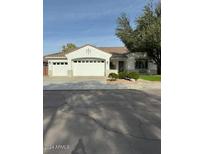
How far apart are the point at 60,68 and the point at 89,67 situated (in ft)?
14.0

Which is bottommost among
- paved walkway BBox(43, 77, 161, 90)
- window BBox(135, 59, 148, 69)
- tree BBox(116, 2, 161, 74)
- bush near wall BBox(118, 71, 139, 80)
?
paved walkway BBox(43, 77, 161, 90)

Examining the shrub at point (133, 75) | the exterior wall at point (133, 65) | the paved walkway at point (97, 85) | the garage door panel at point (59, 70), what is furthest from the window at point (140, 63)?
the paved walkway at point (97, 85)

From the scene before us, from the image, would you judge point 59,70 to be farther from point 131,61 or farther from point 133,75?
point 133,75

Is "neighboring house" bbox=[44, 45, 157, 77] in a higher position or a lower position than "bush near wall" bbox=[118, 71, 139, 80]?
higher

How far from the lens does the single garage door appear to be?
3206 centimetres

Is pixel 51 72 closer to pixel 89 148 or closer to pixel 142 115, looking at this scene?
pixel 142 115

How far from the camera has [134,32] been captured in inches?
1156

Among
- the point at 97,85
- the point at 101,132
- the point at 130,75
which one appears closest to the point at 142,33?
the point at 130,75

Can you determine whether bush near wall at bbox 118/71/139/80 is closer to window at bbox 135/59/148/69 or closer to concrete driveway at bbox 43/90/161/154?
window at bbox 135/59/148/69

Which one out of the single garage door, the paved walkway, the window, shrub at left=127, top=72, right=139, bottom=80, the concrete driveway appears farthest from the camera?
the window

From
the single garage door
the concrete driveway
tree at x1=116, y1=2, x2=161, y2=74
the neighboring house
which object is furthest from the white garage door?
the concrete driveway

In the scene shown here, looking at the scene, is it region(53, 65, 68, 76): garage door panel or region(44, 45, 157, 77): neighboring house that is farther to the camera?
region(53, 65, 68, 76): garage door panel

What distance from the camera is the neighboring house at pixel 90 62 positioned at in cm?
3173
